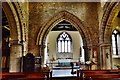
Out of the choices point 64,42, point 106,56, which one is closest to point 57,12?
point 106,56

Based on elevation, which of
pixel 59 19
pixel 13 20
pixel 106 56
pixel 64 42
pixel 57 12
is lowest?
pixel 106 56

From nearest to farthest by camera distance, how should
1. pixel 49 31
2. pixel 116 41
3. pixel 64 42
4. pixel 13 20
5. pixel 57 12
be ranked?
1. pixel 13 20
2. pixel 57 12
3. pixel 49 31
4. pixel 116 41
5. pixel 64 42

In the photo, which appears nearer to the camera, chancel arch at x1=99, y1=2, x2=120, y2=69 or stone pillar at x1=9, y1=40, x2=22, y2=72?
stone pillar at x1=9, y1=40, x2=22, y2=72

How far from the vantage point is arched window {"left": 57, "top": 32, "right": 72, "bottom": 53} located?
68.0ft

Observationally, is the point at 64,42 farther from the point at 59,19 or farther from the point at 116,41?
the point at 59,19

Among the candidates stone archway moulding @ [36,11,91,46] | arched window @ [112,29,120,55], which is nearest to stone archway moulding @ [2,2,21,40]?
stone archway moulding @ [36,11,91,46]

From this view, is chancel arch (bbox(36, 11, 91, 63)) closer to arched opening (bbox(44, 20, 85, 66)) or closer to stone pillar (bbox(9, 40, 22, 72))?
stone pillar (bbox(9, 40, 22, 72))

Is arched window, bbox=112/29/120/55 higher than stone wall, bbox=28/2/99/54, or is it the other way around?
stone wall, bbox=28/2/99/54

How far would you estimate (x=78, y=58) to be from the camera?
66.3 feet

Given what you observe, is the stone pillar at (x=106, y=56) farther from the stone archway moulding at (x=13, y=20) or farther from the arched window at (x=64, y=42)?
the arched window at (x=64, y=42)

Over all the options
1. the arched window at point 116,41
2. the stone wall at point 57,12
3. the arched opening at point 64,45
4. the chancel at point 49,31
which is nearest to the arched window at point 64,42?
the arched opening at point 64,45

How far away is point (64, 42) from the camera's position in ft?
68.1

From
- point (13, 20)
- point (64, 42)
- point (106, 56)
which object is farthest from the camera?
point (64, 42)

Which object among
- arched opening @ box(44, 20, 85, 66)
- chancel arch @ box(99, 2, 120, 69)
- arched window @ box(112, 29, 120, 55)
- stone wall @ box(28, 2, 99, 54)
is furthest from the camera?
arched opening @ box(44, 20, 85, 66)
